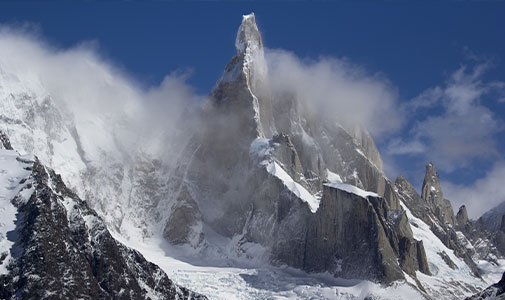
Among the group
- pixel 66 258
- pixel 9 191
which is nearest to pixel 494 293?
pixel 66 258

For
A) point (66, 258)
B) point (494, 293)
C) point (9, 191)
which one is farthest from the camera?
point (9, 191)

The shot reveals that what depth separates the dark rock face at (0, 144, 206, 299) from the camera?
14088 centimetres

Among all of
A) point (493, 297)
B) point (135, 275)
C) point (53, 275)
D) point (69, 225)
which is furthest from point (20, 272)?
point (493, 297)

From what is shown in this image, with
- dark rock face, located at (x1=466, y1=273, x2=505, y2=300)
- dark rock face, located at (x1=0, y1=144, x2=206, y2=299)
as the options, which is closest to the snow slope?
dark rock face, located at (x1=0, y1=144, x2=206, y2=299)

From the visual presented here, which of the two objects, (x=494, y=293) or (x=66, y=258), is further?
(x=66, y=258)

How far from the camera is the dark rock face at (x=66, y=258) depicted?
141 meters

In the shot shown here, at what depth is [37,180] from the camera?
6102 inches

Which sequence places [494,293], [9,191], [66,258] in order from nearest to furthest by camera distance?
[494,293] < [66,258] < [9,191]

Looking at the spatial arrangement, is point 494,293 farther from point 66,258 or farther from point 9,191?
point 9,191

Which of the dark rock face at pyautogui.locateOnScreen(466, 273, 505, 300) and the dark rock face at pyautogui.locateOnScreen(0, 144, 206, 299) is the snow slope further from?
the dark rock face at pyautogui.locateOnScreen(466, 273, 505, 300)

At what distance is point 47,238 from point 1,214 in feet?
33.5

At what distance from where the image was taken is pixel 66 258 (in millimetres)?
147250

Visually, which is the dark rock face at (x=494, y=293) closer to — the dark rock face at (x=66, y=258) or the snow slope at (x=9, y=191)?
the dark rock face at (x=66, y=258)

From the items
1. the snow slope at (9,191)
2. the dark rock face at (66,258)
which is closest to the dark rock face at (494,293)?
the dark rock face at (66,258)
